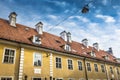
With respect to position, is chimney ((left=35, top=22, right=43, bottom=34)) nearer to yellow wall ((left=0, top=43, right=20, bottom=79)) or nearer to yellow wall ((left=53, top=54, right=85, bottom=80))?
yellow wall ((left=53, top=54, right=85, bottom=80))

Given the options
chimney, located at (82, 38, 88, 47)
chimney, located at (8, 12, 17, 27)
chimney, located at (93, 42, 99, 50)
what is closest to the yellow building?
chimney, located at (8, 12, 17, 27)

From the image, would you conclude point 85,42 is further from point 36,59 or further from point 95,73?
point 36,59

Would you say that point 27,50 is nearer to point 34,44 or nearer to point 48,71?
point 34,44

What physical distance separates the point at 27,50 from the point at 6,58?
2592 mm

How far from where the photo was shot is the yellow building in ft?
47.1

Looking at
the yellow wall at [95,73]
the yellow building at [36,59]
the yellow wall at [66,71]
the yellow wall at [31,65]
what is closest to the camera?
the yellow building at [36,59]

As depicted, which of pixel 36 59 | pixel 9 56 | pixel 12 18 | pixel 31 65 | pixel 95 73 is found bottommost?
pixel 95 73

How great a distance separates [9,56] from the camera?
47.3ft

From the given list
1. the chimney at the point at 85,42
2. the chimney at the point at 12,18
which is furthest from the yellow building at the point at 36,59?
the chimney at the point at 85,42

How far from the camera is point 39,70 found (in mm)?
16266

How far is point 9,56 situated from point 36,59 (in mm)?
3260

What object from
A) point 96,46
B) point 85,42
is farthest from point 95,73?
point 96,46

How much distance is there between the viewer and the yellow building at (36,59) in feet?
47.1

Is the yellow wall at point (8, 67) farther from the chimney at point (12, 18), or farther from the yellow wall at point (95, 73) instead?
the yellow wall at point (95, 73)
